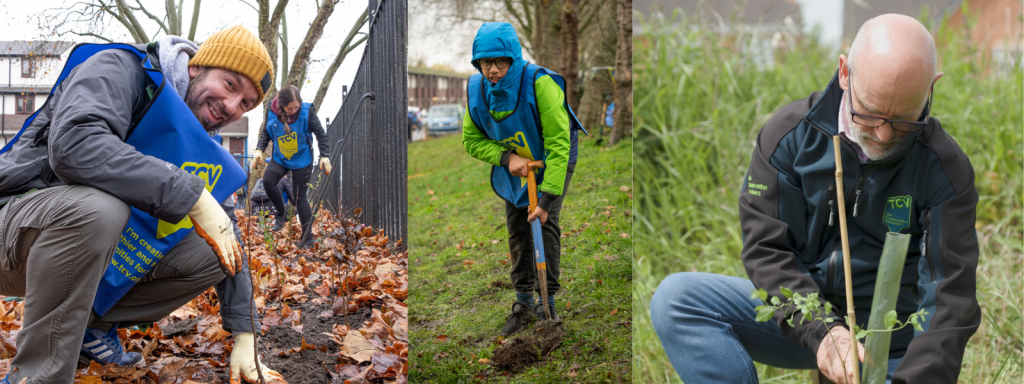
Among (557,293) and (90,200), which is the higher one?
(90,200)

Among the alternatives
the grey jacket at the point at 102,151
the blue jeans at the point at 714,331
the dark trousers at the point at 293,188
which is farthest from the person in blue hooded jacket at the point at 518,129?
the grey jacket at the point at 102,151

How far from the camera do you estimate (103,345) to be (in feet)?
7.31

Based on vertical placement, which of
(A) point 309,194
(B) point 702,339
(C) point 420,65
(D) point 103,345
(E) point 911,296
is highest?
(C) point 420,65

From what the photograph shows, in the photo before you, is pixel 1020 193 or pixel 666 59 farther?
pixel 666 59

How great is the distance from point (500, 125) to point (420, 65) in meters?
0.36

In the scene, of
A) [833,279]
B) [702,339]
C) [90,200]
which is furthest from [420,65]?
[833,279]

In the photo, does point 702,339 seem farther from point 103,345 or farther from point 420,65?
point 103,345

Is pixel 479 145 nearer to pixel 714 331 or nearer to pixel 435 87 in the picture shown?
pixel 435 87

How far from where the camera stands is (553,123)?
6.45 feet

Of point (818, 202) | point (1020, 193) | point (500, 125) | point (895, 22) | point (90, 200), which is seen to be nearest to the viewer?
point (895, 22)

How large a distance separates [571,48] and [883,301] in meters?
1.15

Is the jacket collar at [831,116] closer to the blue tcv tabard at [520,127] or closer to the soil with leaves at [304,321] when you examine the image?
the blue tcv tabard at [520,127]

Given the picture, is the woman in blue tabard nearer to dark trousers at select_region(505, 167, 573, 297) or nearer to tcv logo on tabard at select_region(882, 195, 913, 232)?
dark trousers at select_region(505, 167, 573, 297)

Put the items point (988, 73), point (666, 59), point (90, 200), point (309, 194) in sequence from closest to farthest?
1. point (90, 200)
2. point (309, 194)
3. point (988, 73)
4. point (666, 59)
